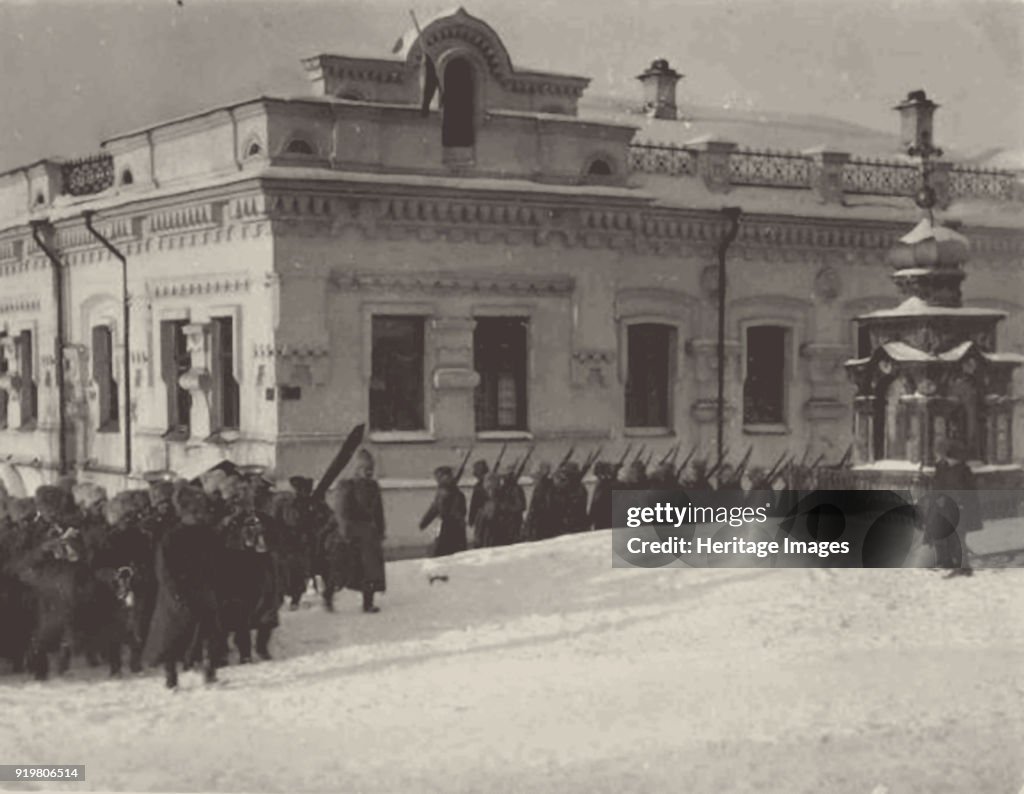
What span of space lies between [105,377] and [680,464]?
18.4 ft

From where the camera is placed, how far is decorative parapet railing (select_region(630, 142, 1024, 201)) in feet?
45.3

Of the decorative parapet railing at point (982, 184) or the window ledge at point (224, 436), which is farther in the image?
the decorative parapet railing at point (982, 184)

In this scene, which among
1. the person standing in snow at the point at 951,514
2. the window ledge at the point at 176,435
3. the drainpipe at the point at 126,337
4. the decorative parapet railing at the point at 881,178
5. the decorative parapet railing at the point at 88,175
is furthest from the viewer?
the decorative parapet railing at the point at 881,178

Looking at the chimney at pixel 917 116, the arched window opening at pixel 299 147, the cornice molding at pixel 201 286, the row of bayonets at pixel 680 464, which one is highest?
the chimney at pixel 917 116

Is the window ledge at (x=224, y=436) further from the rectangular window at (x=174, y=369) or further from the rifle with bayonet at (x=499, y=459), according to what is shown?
the rifle with bayonet at (x=499, y=459)

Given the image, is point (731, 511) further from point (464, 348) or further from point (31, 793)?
point (31, 793)

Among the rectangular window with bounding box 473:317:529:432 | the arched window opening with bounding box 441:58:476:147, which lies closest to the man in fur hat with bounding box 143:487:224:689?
the rectangular window with bounding box 473:317:529:432

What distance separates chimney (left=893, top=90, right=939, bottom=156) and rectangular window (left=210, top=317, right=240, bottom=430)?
233 inches

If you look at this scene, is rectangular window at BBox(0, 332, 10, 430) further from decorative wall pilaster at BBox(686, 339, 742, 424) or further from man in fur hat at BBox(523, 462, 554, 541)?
decorative wall pilaster at BBox(686, 339, 742, 424)

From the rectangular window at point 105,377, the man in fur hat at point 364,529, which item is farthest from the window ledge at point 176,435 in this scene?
the man in fur hat at point 364,529

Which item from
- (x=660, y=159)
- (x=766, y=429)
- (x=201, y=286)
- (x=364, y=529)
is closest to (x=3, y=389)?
(x=201, y=286)

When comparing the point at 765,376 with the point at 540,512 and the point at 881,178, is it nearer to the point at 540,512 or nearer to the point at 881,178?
the point at 881,178

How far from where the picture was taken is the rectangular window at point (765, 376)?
46.7 feet

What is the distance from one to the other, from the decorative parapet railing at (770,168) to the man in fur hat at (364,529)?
6.08 m
